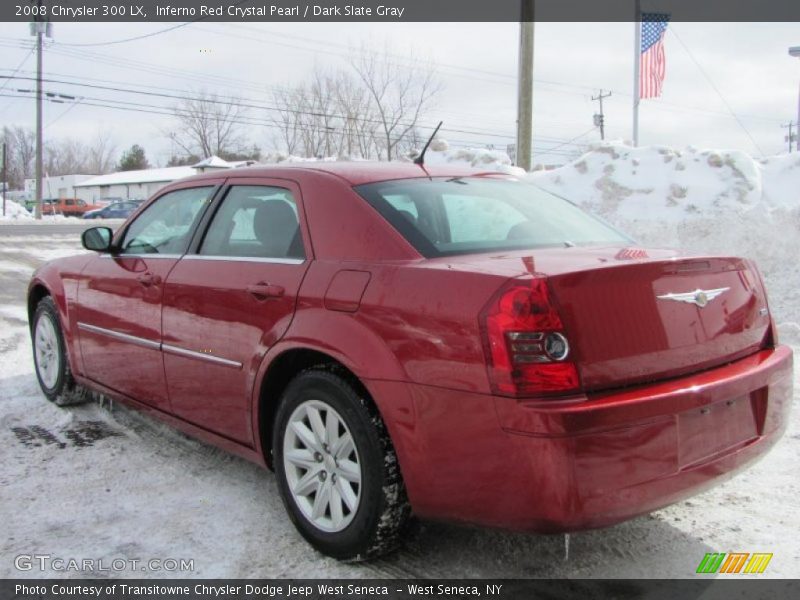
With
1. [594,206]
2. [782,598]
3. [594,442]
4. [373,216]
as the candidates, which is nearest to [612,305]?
[594,442]

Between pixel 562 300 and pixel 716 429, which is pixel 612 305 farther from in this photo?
pixel 716 429

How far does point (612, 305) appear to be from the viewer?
2438 millimetres

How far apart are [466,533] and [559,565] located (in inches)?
17.7

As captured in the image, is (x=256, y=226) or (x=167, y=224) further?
Answer: (x=167, y=224)

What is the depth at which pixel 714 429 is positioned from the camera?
8.46ft

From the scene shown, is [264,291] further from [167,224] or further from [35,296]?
[35,296]

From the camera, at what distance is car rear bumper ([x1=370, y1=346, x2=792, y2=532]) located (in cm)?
225

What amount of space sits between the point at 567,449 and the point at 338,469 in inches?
39.0

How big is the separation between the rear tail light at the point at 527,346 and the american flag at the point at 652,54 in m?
14.7

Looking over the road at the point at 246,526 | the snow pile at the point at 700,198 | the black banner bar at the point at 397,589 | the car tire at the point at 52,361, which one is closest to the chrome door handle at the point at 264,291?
the road at the point at 246,526

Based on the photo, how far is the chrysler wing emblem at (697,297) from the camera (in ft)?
8.45

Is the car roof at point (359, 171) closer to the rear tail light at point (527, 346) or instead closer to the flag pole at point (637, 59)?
the rear tail light at point (527, 346)

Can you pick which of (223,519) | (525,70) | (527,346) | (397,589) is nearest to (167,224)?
(223,519)

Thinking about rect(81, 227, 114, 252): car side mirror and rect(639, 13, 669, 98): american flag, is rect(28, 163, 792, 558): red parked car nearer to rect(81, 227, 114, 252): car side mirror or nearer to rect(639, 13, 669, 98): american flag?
rect(81, 227, 114, 252): car side mirror
